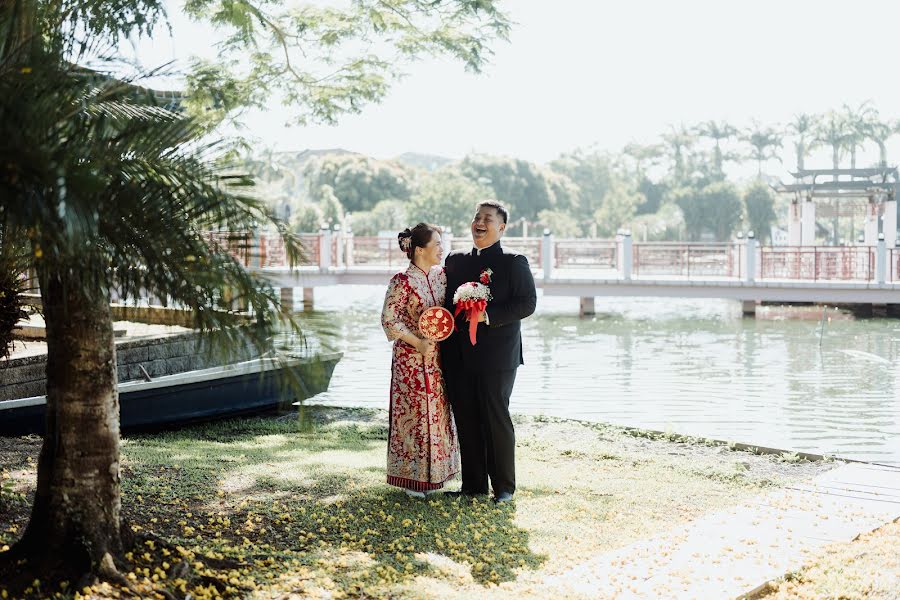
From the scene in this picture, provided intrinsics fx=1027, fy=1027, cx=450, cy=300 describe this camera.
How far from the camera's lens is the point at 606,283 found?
2666 cm

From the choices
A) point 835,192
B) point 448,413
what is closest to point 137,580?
point 448,413

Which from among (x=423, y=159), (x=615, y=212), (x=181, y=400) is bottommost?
(x=181, y=400)

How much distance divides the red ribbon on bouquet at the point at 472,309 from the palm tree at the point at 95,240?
1.75 meters

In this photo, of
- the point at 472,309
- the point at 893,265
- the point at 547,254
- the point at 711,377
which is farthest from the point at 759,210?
the point at 472,309

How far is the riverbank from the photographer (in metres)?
4.17

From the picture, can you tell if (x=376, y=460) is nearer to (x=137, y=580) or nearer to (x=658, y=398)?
(x=137, y=580)

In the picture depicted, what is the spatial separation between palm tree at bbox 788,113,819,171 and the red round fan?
186 feet

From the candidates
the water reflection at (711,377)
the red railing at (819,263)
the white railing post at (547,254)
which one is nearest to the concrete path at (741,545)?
the water reflection at (711,377)

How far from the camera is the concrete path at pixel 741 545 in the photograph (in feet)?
13.9

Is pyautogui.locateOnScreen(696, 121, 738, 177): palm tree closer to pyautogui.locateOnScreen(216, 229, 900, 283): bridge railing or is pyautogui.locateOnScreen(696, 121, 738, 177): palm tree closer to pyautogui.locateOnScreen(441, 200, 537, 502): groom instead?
pyautogui.locateOnScreen(216, 229, 900, 283): bridge railing

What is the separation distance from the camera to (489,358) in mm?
5602

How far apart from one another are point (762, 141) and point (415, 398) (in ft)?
210

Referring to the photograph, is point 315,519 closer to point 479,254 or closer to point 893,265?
point 479,254

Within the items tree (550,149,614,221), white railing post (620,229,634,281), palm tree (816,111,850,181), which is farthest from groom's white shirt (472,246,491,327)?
tree (550,149,614,221)
